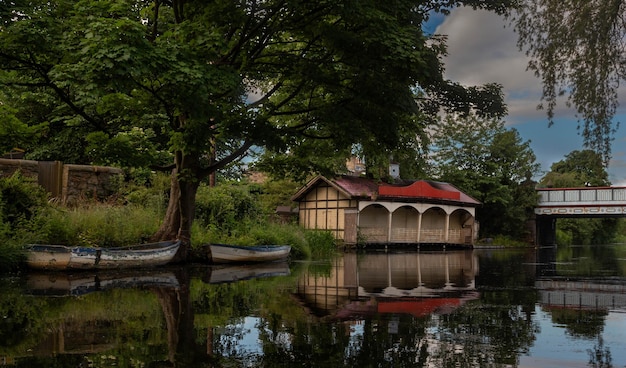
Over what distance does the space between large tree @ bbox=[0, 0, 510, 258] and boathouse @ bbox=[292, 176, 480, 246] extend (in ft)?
61.9

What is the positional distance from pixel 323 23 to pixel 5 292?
955cm

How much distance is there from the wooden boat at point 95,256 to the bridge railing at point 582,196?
43.7 metres

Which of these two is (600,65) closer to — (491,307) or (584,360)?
(491,307)

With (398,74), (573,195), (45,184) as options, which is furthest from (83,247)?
(573,195)

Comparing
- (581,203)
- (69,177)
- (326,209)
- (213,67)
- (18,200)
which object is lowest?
(18,200)

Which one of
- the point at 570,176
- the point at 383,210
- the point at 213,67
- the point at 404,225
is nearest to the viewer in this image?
the point at 213,67

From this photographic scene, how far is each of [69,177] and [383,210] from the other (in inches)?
1025

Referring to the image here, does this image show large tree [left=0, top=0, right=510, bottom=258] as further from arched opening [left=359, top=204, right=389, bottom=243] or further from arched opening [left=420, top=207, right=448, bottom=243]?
arched opening [left=420, top=207, right=448, bottom=243]

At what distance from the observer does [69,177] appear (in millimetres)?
20438

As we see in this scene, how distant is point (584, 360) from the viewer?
5.86 meters

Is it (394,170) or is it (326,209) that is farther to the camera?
(394,170)

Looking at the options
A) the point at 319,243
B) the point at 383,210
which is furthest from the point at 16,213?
the point at 383,210

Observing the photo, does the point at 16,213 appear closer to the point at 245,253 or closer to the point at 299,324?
the point at 245,253

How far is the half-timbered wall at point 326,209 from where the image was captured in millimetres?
39125
